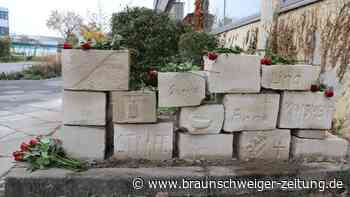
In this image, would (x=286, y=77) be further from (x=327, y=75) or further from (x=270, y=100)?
(x=327, y=75)

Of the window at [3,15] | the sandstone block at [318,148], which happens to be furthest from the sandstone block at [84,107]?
the window at [3,15]

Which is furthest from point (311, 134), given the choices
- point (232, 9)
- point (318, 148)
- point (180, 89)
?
point (232, 9)

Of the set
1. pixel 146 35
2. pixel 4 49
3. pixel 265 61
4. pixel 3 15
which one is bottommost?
pixel 265 61

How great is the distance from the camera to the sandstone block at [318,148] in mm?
2687

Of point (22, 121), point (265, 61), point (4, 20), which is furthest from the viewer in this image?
point (4, 20)

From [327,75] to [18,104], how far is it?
215 inches

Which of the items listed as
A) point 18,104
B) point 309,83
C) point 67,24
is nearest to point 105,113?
point 309,83

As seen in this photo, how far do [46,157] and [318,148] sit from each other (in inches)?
87.4

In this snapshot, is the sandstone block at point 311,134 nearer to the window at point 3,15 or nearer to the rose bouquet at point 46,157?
the rose bouquet at point 46,157

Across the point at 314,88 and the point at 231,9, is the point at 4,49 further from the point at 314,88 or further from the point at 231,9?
the point at 314,88

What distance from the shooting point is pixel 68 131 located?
2561 mm

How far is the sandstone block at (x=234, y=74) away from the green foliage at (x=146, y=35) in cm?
219

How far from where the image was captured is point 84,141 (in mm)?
2568

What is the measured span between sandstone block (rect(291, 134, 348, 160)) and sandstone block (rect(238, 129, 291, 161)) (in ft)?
0.26
